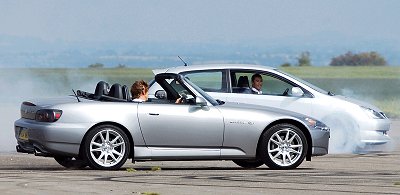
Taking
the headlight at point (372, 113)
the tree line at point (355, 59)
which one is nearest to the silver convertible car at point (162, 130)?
the headlight at point (372, 113)

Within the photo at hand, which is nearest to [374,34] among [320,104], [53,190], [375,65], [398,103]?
[375,65]

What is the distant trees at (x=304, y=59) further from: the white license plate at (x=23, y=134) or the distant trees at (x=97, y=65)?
the white license plate at (x=23, y=134)

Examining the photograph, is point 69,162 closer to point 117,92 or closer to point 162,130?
point 117,92

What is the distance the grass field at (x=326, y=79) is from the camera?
4794cm

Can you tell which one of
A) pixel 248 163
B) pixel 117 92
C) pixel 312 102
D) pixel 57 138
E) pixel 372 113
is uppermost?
pixel 117 92

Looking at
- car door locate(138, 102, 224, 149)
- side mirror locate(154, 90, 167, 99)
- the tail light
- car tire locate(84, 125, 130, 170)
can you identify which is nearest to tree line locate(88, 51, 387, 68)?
side mirror locate(154, 90, 167, 99)

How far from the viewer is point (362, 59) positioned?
9644 centimetres

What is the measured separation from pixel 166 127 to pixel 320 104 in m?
4.06

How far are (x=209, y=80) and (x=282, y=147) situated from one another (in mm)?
3460

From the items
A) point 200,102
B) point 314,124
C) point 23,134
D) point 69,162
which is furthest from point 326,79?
point 23,134

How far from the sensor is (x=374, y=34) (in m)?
101

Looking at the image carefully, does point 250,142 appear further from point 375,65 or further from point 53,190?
point 375,65

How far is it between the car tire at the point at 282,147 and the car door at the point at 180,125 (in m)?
0.56

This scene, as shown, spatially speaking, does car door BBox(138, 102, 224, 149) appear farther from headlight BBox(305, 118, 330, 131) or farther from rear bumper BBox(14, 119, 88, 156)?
headlight BBox(305, 118, 330, 131)
